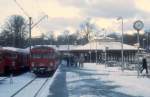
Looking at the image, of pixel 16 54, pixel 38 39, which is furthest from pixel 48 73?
pixel 38 39

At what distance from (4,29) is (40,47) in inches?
2992

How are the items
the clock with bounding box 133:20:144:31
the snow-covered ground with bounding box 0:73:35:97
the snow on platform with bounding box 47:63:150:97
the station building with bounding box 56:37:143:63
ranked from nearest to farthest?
the snow on platform with bounding box 47:63:150:97 → the snow-covered ground with bounding box 0:73:35:97 → the clock with bounding box 133:20:144:31 → the station building with bounding box 56:37:143:63

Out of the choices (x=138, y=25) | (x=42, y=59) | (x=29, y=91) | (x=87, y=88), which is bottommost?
(x=29, y=91)

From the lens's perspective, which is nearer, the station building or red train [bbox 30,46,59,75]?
red train [bbox 30,46,59,75]

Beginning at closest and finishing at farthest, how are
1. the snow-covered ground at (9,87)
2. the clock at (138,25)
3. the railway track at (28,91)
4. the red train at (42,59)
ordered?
the railway track at (28,91)
the snow-covered ground at (9,87)
the clock at (138,25)
the red train at (42,59)

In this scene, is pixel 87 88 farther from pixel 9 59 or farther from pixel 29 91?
pixel 9 59

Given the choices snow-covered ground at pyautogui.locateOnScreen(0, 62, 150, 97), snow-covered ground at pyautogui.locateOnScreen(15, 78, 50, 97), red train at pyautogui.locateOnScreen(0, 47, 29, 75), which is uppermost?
red train at pyautogui.locateOnScreen(0, 47, 29, 75)

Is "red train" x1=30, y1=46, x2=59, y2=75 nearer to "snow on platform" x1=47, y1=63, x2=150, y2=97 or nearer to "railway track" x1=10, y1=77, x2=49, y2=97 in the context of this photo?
"snow on platform" x1=47, y1=63, x2=150, y2=97

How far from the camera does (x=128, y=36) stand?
17638cm

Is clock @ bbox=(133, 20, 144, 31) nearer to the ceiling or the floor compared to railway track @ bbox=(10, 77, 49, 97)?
nearer to the ceiling

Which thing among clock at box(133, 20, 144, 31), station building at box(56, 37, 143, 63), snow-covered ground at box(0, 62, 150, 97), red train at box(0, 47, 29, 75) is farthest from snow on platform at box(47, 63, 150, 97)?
station building at box(56, 37, 143, 63)

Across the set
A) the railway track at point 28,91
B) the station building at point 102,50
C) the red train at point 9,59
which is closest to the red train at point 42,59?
the red train at point 9,59

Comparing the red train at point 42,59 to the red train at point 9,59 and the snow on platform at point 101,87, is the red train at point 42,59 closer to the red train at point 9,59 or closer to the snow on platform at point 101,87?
the red train at point 9,59

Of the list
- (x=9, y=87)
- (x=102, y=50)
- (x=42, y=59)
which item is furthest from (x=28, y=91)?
(x=102, y=50)
